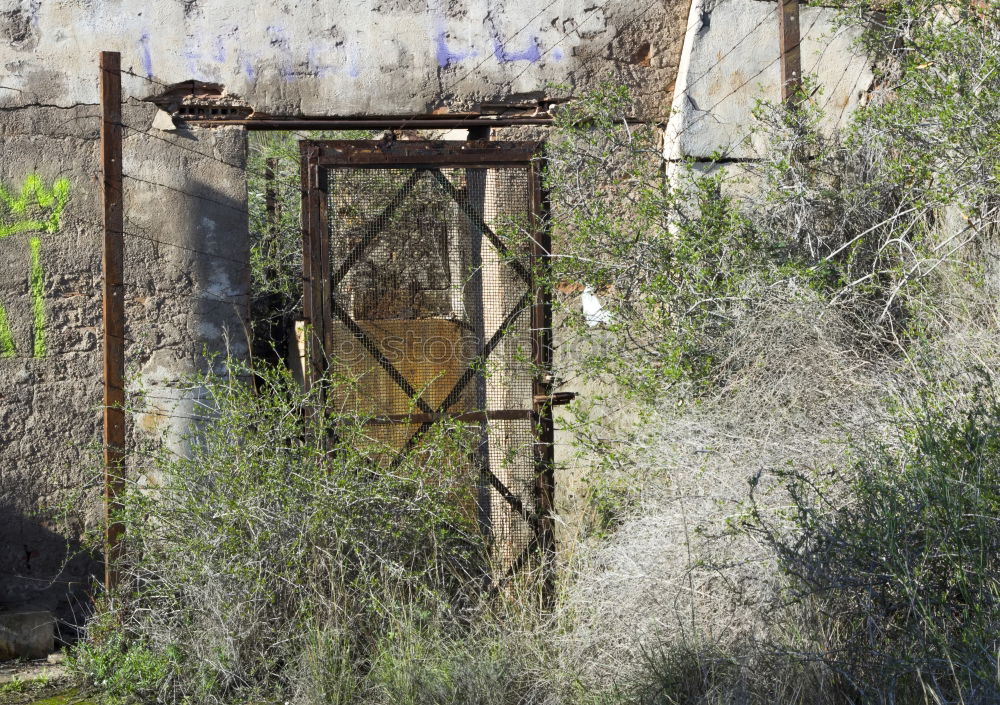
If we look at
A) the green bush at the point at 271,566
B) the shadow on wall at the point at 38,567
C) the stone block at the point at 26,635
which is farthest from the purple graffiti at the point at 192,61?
the stone block at the point at 26,635

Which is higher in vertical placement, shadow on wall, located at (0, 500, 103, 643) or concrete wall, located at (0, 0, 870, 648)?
concrete wall, located at (0, 0, 870, 648)

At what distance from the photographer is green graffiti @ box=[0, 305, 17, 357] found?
5082 millimetres

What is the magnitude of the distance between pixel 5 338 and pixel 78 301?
1.27 feet

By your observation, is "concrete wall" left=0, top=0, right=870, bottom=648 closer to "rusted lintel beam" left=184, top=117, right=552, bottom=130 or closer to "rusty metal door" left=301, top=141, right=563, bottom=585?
"rusted lintel beam" left=184, top=117, right=552, bottom=130

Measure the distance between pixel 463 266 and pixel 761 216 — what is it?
1533 millimetres

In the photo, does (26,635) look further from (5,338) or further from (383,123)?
(383,123)

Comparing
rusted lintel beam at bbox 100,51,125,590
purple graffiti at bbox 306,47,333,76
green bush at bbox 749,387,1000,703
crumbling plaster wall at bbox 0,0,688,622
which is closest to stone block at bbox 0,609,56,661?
crumbling plaster wall at bbox 0,0,688,622

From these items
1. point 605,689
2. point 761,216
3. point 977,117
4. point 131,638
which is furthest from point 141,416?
point 977,117

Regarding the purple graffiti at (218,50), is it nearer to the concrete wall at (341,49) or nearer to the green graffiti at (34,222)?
the concrete wall at (341,49)

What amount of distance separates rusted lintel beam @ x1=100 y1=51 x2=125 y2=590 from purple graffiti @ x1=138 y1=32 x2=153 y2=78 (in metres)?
0.54

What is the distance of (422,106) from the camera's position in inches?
214

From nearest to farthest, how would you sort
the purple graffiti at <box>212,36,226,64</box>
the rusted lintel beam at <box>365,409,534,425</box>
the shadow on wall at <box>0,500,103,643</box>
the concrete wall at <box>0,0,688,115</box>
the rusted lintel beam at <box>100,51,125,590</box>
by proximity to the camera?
1. the rusted lintel beam at <box>100,51,125,590</box>
2. the rusted lintel beam at <box>365,409,534,425</box>
3. the shadow on wall at <box>0,500,103,643</box>
4. the concrete wall at <box>0,0,688,115</box>
5. the purple graffiti at <box>212,36,226,64</box>

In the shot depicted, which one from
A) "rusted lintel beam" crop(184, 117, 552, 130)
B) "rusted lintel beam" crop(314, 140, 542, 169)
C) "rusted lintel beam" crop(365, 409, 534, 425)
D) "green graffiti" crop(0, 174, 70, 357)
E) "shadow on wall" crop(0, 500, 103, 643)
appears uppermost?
"rusted lintel beam" crop(184, 117, 552, 130)

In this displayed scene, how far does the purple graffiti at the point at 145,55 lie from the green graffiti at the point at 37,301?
1035 mm
